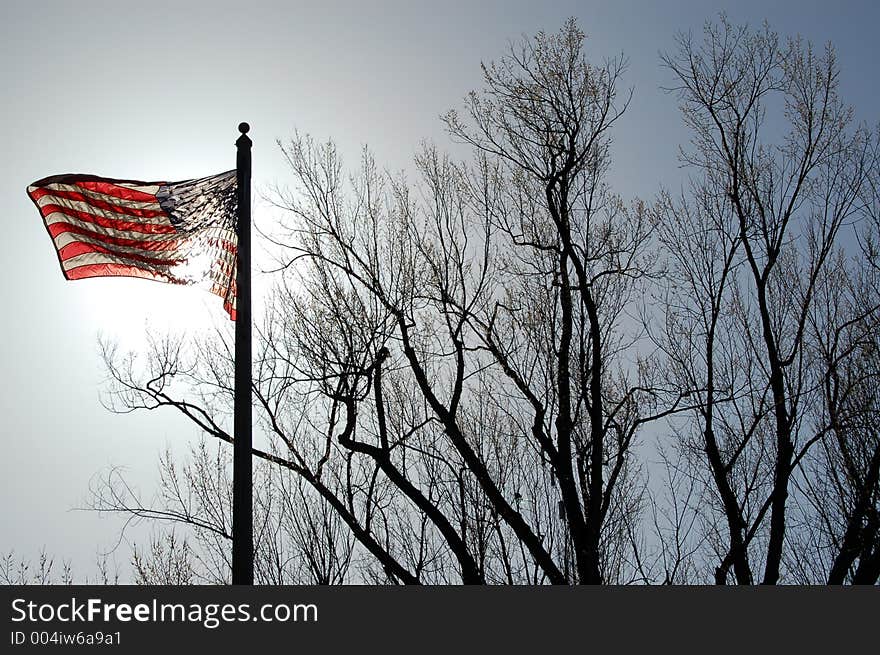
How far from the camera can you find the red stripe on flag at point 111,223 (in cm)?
761

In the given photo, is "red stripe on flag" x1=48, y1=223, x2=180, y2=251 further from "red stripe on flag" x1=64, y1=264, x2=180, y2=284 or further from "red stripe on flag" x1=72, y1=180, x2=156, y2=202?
"red stripe on flag" x1=72, y1=180, x2=156, y2=202

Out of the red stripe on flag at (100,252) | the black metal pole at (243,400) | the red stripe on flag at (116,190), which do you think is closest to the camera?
the black metal pole at (243,400)

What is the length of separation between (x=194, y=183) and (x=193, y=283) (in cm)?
95

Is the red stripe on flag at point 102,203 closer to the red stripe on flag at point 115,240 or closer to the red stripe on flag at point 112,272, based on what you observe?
the red stripe on flag at point 115,240

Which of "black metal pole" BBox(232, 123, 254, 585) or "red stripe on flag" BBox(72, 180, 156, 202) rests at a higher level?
"red stripe on flag" BBox(72, 180, 156, 202)

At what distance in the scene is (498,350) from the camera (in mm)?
13125

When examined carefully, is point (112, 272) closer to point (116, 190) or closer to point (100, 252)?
point (100, 252)

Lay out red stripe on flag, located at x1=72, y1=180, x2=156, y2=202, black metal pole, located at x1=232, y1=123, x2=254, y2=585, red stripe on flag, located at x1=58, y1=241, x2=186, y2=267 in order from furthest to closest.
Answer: red stripe on flag, located at x1=72, y1=180, x2=156, y2=202 < red stripe on flag, located at x1=58, y1=241, x2=186, y2=267 < black metal pole, located at x1=232, y1=123, x2=254, y2=585

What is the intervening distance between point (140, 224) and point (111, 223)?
9.8 inches

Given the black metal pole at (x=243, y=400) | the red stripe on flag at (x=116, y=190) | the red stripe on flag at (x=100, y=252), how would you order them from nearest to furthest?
the black metal pole at (x=243, y=400) < the red stripe on flag at (x=100, y=252) < the red stripe on flag at (x=116, y=190)

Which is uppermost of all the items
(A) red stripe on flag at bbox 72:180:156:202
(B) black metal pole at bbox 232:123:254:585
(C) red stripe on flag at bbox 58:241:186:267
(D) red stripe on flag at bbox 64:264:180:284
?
(A) red stripe on flag at bbox 72:180:156:202

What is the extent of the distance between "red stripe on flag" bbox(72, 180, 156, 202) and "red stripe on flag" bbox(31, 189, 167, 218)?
0.26 ft

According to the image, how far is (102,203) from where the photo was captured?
25.3 ft

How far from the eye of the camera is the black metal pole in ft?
19.3
